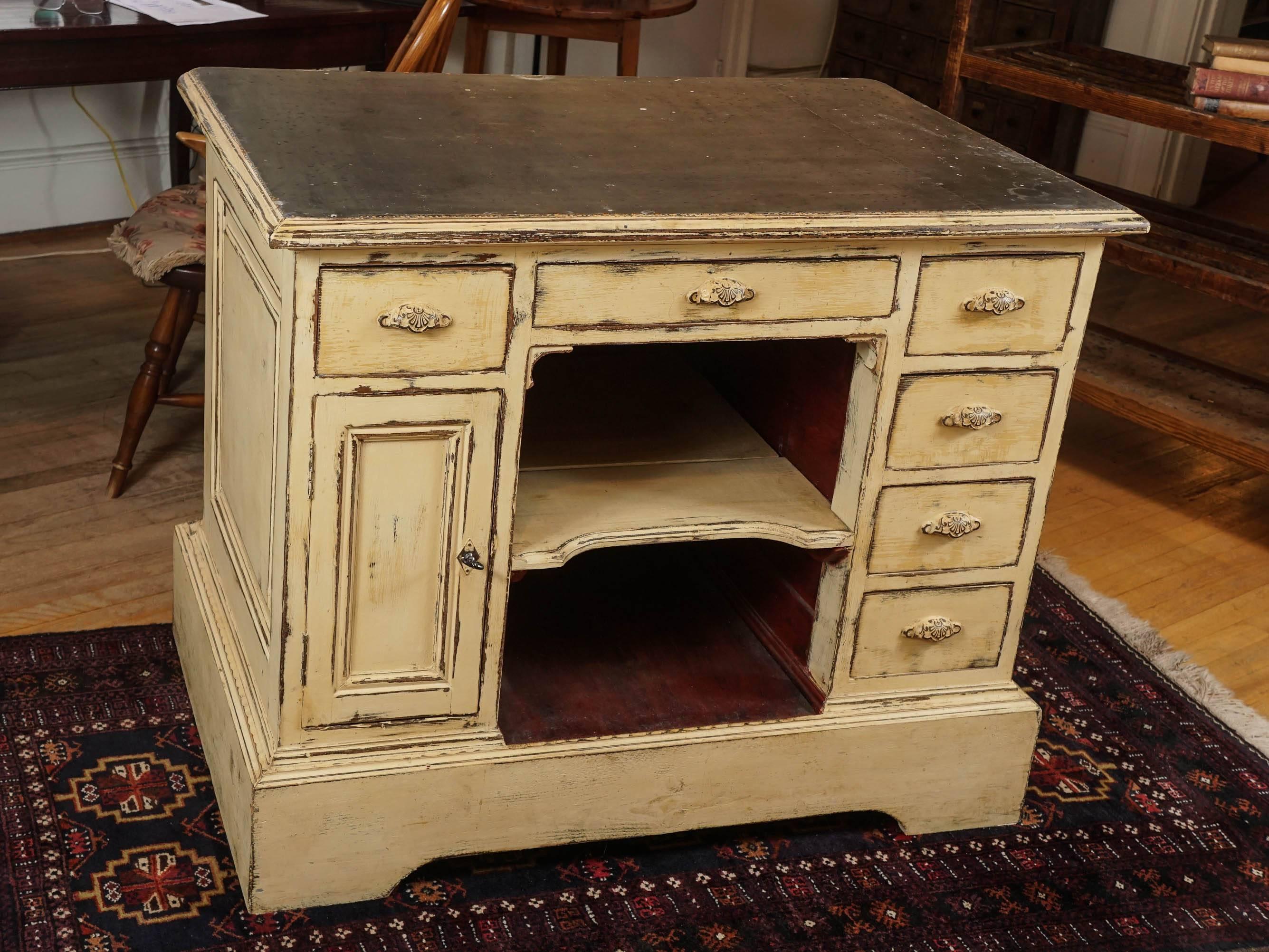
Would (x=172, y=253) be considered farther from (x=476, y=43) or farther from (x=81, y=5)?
(x=476, y=43)

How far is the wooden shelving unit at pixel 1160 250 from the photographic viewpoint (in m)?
2.95

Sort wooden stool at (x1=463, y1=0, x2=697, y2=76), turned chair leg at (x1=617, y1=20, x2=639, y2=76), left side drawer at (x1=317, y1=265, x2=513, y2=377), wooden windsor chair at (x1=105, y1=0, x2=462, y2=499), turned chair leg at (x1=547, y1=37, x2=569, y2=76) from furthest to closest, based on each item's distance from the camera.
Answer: turned chair leg at (x1=547, y1=37, x2=569, y2=76), turned chair leg at (x1=617, y1=20, x2=639, y2=76), wooden stool at (x1=463, y1=0, x2=697, y2=76), wooden windsor chair at (x1=105, y1=0, x2=462, y2=499), left side drawer at (x1=317, y1=265, x2=513, y2=377)

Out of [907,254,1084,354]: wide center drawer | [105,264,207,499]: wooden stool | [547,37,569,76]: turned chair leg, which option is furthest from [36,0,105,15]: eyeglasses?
[907,254,1084,354]: wide center drawer

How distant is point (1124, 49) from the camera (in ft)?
15.9

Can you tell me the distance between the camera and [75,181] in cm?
416

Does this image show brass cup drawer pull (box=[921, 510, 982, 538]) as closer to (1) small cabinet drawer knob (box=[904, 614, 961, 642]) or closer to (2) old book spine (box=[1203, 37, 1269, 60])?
(1) small cabinet drawer knob (box=[904, 614, 961, 642])

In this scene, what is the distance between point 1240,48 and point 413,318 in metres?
1.94

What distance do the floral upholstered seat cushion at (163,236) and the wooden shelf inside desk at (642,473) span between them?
28.9 inches

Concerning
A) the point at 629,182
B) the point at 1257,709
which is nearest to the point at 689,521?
the point at 629,182

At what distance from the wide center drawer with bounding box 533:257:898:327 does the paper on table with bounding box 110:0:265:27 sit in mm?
1547

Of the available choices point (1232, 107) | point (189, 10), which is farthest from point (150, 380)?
point (1232, 107)

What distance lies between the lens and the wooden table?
271 cm

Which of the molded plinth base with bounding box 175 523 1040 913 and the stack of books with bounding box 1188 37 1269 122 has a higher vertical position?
the stack of books with bounding box 1188 37 1269 122

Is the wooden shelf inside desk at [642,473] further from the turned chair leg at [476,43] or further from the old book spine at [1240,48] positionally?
the turned chair leg at [476,43]
